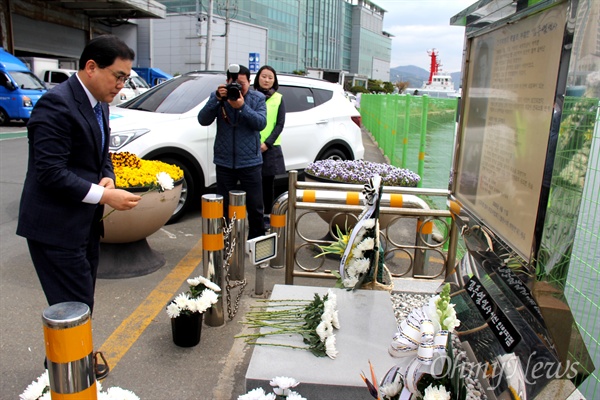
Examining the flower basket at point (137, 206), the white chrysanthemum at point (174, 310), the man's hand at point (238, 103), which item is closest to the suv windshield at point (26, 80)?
the flower basket at point (137, 206)

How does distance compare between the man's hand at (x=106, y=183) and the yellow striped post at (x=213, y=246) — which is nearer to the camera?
the man's hand at (x=106, y=183)

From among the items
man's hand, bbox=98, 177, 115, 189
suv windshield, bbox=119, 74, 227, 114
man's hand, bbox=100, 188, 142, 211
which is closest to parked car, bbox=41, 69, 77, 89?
suv windshield, bbox=119, 74, 227, 114

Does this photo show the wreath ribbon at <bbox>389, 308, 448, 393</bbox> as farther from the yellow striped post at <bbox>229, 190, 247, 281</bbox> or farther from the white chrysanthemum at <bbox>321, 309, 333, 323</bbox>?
the yellow striped post at <bbox>229, 190, 247, 281</bbox>

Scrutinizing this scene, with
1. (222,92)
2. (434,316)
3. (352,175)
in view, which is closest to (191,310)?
(434,316)

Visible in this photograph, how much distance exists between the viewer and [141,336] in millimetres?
3496

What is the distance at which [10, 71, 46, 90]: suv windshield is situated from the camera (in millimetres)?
17344

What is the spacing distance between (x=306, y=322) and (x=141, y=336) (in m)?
1.44

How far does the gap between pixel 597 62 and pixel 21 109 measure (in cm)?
1868

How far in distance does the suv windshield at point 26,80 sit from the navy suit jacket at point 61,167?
17.4 m

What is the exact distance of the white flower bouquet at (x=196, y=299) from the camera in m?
3.24

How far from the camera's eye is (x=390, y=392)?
73.7 inches

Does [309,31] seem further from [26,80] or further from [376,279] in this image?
[376,279]

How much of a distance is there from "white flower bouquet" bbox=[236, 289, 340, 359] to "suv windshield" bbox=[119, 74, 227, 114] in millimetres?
4023

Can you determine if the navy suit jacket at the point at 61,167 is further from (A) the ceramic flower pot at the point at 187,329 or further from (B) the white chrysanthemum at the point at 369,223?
(B) the white chrysanthemum at the point at 369,223
